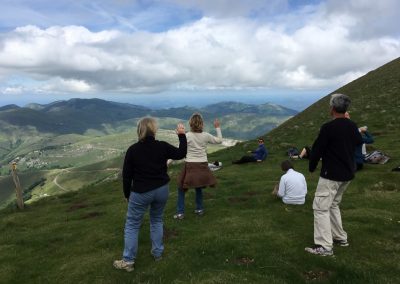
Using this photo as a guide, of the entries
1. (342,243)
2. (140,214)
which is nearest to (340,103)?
(342,243)

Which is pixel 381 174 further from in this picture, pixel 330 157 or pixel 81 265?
pixel 81 265

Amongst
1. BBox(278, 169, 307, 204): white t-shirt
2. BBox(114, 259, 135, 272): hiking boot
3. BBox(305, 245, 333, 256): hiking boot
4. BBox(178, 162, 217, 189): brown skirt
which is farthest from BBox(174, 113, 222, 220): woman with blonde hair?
BBox(305, 245, 333, 256): hiking boot

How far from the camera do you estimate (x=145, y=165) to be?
12062 millimetres

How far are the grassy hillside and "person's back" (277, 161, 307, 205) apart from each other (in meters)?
0.54

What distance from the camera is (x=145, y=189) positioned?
472 inches

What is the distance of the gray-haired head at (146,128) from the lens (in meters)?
12.1

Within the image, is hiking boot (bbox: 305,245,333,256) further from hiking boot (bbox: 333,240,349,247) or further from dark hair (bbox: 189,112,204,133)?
dark hair (bbox: 189,112,204,133)

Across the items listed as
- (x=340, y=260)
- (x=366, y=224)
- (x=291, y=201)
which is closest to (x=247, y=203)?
(x=291, y=201)

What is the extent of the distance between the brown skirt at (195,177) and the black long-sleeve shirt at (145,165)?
4.76m

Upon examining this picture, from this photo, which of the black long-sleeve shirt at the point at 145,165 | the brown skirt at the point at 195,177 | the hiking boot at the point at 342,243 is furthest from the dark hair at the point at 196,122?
the hiking boot at the point at 342,243

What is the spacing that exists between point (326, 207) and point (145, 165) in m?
6.15

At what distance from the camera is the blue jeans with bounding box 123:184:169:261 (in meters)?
12.1

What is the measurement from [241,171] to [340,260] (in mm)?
21311

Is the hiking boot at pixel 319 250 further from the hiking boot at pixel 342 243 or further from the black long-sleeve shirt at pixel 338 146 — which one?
the black long-sleeve shirt at pixel 338 146
